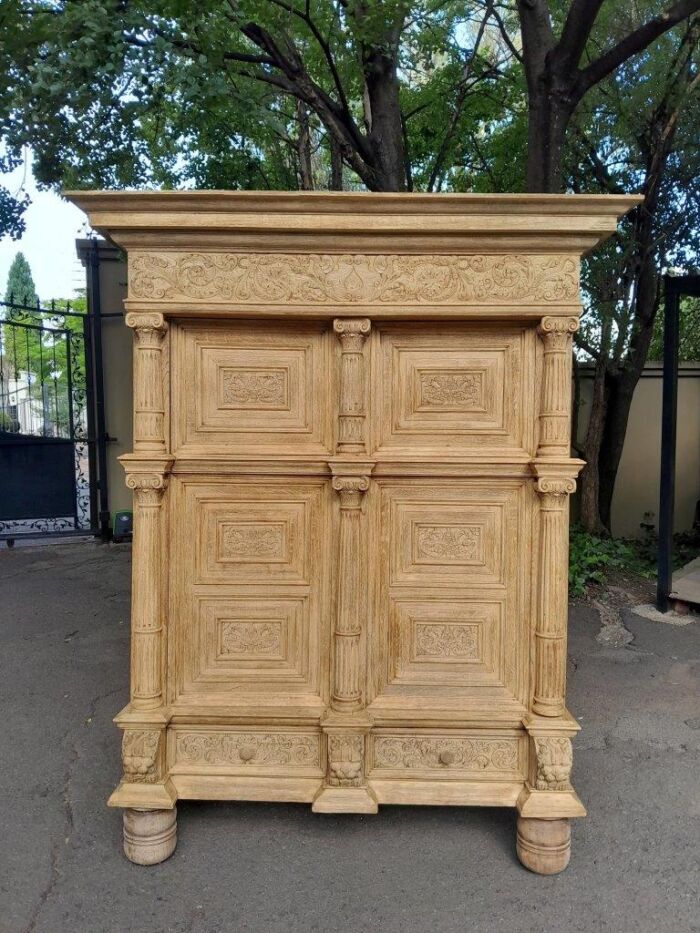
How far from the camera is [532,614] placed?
242 cm

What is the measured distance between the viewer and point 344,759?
240 cm

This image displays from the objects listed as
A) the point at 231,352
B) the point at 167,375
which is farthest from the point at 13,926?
the point at 231,352

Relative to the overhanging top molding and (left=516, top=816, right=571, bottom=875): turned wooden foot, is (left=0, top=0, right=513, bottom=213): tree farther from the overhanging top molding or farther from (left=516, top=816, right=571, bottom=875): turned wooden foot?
(left=516, top=816, right=571, bottom=875): turned wooden foot

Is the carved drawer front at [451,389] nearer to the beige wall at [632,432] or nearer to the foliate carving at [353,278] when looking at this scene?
the foliate carving at [353,278]

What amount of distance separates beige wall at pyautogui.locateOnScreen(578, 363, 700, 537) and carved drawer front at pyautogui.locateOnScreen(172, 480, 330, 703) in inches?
236

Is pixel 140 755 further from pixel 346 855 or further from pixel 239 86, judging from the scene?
pixel 239 86

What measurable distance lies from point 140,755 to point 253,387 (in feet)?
4.56

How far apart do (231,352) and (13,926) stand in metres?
2.02

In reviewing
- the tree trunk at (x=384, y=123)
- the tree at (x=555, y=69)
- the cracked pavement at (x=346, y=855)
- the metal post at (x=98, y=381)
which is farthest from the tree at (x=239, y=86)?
the cracked pavement at (x=346, y=855)

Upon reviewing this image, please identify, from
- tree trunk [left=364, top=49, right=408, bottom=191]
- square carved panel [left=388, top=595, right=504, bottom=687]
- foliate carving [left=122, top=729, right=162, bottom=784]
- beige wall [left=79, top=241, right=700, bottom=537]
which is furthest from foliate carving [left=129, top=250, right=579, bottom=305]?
beige wall [left=79, top=241, right=700, bottom=537]

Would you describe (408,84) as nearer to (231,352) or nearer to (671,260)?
(671,260)

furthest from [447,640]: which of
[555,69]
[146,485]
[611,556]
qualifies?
[611,556]

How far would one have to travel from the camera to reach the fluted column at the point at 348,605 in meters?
2.40

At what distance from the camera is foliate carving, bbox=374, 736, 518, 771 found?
2.43m
